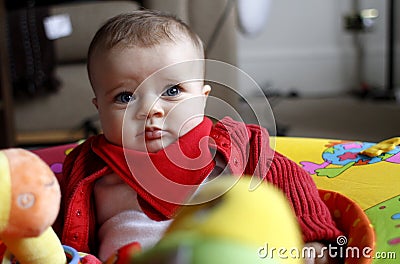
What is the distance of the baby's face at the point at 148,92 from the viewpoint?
2.27 feet

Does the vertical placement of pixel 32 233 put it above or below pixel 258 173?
above

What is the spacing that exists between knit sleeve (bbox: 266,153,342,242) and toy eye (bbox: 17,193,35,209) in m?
0.33

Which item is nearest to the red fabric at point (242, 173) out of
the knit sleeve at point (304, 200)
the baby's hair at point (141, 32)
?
the knit sleeve at point (304, 200)

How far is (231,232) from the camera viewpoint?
37 centimetres

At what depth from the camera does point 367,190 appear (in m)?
0.80

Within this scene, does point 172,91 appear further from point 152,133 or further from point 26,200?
point 26,200

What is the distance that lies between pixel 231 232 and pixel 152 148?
1.13 feet

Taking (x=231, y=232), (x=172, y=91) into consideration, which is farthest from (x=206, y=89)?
(x=231, y=232)

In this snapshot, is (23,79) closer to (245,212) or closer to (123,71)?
(123,71)

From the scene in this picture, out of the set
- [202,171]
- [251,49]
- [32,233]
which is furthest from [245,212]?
[251,49]

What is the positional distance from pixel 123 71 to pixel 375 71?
207 cm

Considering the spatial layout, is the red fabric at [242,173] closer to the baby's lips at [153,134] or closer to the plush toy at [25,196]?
the baby's lips at [153,134]

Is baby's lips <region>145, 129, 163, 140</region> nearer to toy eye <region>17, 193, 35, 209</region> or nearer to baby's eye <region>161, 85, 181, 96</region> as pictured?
baby's eye <region>161, 85, 181, 96</region>

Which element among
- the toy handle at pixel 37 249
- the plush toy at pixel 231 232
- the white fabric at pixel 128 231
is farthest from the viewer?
the white fabric at pixel 128 231
